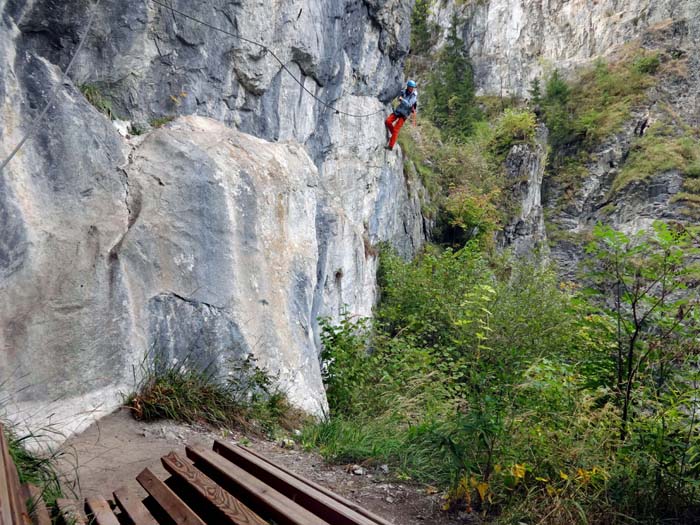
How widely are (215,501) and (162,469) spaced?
1.72 m

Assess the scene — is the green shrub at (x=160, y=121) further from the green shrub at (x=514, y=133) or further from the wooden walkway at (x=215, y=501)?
the green shrub at (x=514, y=133)

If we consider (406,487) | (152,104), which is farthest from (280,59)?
(406,487)

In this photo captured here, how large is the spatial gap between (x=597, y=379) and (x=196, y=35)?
7111 millimetres

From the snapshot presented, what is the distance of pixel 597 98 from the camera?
31.9 meters

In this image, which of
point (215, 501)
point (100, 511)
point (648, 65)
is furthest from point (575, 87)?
point (100, 511)

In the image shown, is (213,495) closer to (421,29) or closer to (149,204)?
(149,204)

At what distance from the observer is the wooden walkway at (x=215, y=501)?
2512 millimetres

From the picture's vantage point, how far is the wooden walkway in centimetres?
251

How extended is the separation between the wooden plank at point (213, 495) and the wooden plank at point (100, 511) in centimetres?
41

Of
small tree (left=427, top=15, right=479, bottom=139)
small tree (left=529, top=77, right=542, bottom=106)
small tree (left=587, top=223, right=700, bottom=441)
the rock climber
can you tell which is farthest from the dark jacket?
small tree (left=529, top=77, right=542, bottom=106)

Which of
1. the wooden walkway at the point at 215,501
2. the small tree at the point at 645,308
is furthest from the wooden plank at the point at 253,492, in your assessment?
the small tree at the point at 645,308

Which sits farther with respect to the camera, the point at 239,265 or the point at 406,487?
the point at 239,265

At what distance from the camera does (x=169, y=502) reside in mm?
2846

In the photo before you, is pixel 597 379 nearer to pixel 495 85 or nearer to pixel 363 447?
pixel 363 447
